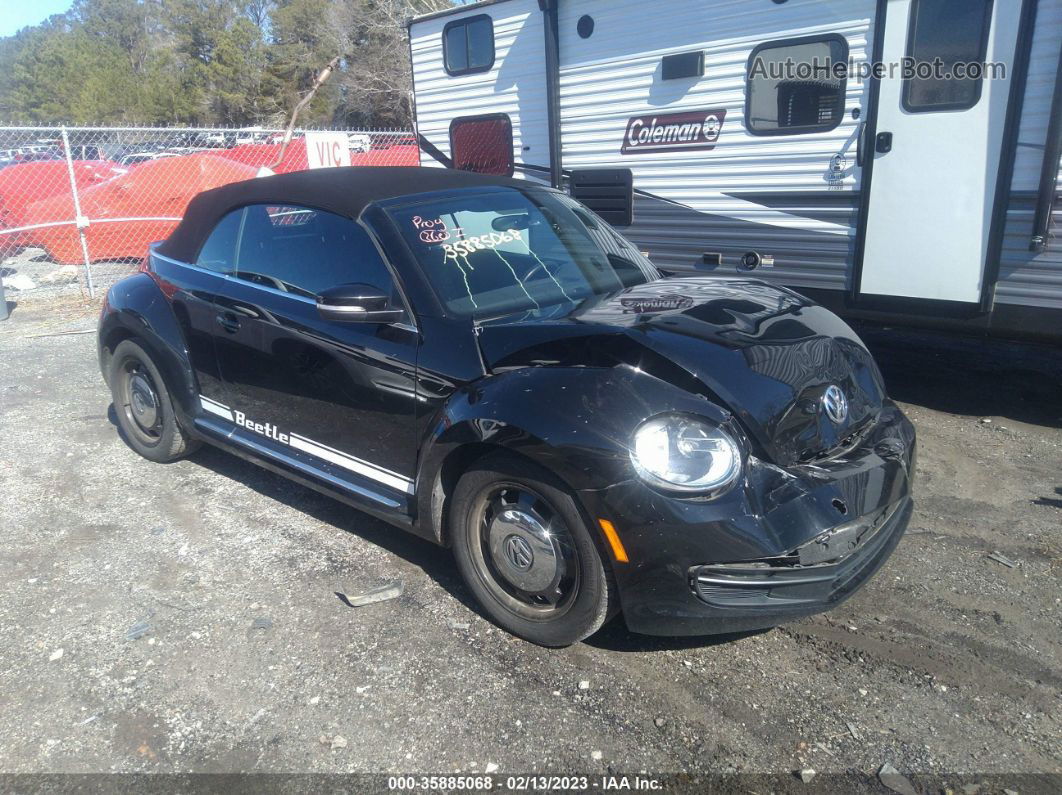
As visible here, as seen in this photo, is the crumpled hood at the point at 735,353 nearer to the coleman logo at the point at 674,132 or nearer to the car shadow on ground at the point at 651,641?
the car shadow on ground at the point at 651,641

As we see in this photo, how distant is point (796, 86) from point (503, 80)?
2.76 m

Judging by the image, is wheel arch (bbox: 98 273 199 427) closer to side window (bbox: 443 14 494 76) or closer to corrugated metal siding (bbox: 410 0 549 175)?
corrugated metal siding (bbox: 410 0 549 175)

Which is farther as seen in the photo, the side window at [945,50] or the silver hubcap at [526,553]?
the side window at [945,50]

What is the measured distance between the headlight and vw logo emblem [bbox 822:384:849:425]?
562 millimetres

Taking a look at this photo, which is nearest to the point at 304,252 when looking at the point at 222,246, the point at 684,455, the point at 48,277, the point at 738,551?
the point at 222,246

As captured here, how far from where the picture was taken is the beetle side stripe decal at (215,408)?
4.39 metres

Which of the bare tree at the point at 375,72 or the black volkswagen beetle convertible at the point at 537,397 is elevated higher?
the bare tree at the point at 375,72

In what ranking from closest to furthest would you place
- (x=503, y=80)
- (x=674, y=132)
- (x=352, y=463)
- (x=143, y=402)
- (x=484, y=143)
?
(x=352, y=463), (x=143, y=402), (x=674, y=132), (x=503, y=80), (x=484, y=143)

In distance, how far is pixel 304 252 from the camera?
3.95 m

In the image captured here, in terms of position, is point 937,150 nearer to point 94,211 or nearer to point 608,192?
point 608,192

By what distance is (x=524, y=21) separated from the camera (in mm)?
7219

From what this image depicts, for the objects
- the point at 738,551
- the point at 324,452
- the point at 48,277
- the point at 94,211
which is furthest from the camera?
the point at 94,211

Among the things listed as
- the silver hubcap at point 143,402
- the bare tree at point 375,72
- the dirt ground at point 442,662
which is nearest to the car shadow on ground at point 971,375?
the dirt ground at point 442,662

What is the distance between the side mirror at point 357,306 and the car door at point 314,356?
67 millimetres
